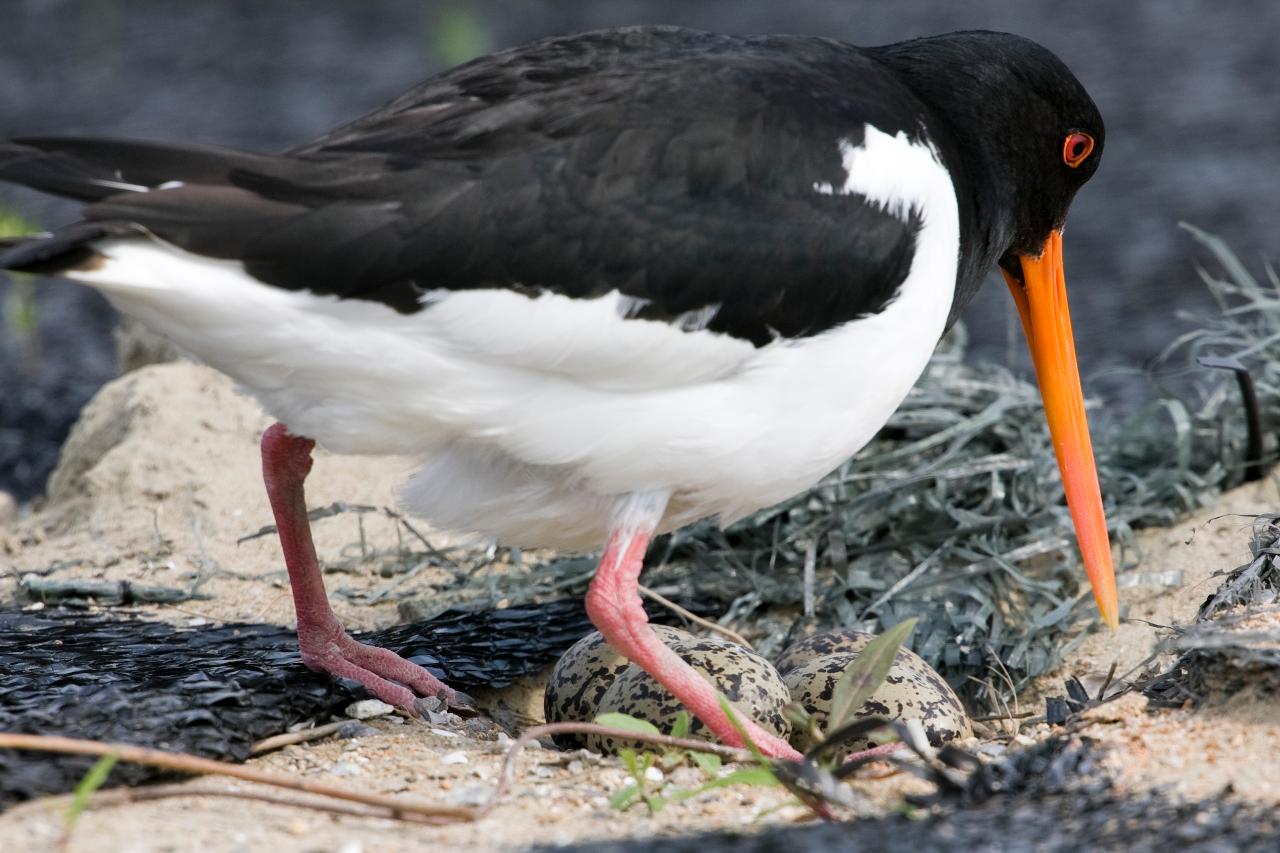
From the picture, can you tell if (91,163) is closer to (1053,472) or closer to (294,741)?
(294,741)

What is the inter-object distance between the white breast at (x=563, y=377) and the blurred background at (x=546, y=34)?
11.1 feet

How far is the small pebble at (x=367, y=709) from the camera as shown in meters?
3.72

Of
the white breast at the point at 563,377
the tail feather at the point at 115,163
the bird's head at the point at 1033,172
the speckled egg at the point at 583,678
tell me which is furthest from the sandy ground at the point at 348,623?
the tail feather at the point at 115,163

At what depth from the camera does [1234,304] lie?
7426 millimetres

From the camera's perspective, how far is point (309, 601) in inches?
152

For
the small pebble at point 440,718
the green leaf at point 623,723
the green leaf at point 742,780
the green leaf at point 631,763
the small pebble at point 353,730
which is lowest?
the small pebble at point 440,718

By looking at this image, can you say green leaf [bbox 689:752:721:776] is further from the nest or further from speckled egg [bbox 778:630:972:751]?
the nest

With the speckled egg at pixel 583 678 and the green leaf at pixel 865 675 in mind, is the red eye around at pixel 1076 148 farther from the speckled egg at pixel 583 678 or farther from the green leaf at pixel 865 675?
the speckled egg at pixel 583 678

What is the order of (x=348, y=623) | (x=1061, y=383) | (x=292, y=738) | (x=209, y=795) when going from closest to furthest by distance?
(x=209, y=795) < (x=292, y=738) < (x=1061, y=383) < (x=348, y=623)

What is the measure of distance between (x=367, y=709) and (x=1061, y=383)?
2182mm

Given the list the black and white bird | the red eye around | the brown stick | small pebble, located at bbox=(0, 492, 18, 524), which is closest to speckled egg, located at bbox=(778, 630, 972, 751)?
the black and white bird

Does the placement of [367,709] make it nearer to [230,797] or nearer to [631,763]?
[230,797]

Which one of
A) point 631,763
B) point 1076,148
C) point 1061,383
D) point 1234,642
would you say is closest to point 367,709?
point 631,763

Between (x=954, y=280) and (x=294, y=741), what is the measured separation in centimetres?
194
